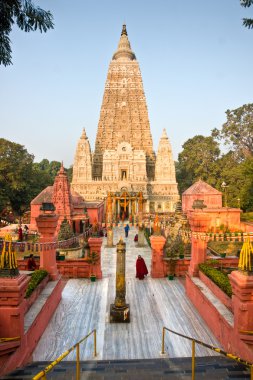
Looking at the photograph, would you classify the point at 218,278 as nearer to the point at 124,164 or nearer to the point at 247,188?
the point at 247,188

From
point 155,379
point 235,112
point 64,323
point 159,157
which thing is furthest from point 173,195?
point 155,379

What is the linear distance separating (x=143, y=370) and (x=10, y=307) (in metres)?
2.66

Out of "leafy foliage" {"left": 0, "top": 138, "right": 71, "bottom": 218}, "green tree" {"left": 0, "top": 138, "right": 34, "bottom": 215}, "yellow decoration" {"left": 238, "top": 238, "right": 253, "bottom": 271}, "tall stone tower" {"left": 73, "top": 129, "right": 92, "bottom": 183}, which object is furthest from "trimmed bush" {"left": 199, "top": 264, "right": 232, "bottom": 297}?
"tall stone tower" {"left": 73, "top": 129, "right": 92, "bottom": 183}

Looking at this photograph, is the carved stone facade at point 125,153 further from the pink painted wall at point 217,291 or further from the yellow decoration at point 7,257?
the yellow decoration at point 7,257

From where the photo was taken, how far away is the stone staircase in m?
5.36

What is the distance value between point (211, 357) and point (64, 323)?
12.6ft

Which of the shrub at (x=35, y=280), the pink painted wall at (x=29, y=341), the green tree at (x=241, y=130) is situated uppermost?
the green tree at (x=241, y=130)

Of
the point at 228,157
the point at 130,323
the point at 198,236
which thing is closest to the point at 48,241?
the point at 130,323

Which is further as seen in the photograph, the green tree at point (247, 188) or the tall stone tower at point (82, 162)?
the tall stone tower at point (82, 162)

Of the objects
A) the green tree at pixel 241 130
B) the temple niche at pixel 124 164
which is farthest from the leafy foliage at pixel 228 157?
the temple niche at pixel 124 164

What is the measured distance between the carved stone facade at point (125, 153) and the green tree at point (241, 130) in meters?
8.42

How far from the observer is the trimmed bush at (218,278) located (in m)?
7.92

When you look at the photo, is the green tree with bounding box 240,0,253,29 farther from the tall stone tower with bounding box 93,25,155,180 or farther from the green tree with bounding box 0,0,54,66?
the tall stone tower with bounding box 93,25,155,180

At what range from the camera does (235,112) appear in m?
42.5
